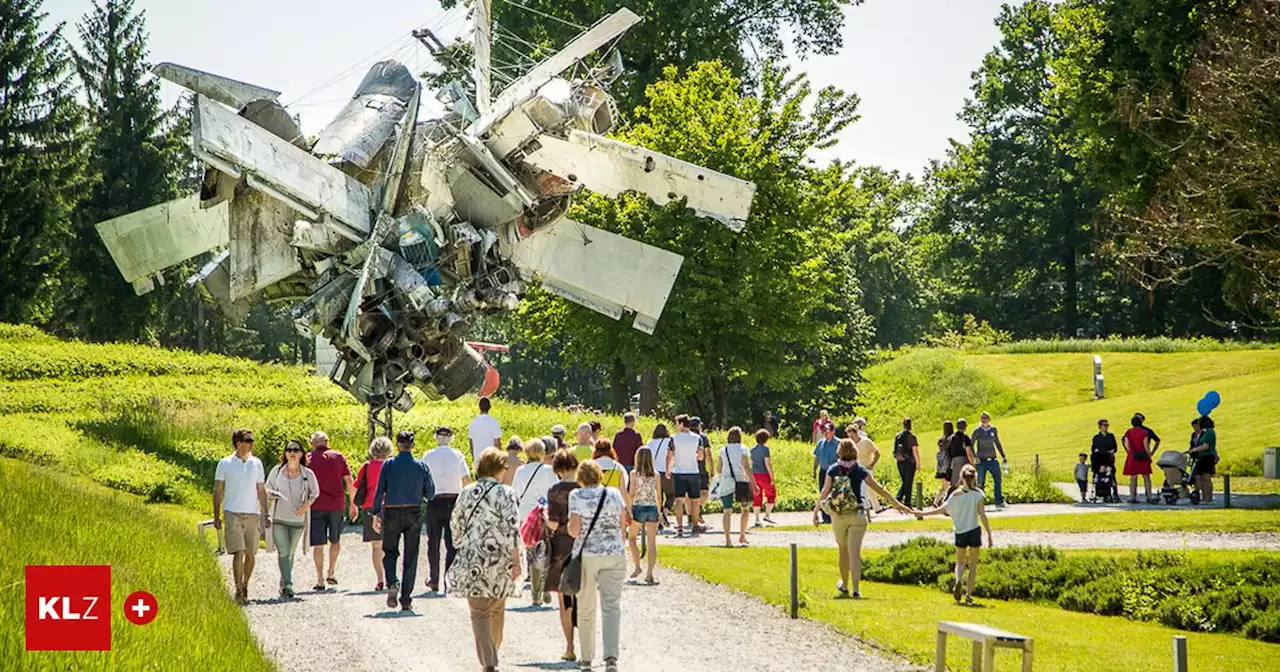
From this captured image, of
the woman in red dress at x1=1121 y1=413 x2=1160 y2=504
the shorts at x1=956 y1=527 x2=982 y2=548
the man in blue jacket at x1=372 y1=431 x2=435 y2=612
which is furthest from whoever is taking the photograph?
the woman in red dress at x1=1121 y1=413 x2=1160 y2=504

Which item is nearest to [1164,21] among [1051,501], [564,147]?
[1051,501]

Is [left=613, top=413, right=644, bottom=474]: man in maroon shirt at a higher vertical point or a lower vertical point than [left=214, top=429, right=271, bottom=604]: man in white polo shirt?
higher

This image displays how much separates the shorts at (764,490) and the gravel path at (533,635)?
7389 mm

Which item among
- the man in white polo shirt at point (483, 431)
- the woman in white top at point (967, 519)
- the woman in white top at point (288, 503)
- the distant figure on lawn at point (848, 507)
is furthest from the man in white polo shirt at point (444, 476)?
the woman in white top at point (967, 519)

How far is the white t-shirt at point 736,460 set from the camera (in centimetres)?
2247

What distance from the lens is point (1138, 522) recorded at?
84.4 ft

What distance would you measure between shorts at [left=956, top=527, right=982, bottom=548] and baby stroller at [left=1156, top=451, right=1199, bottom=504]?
13136 millimetres

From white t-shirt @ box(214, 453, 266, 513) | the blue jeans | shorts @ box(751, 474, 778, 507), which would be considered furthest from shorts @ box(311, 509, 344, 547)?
the blue jeans

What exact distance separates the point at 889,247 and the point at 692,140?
48890mm

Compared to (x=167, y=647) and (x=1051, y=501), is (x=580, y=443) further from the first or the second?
(x=1051, y=501)

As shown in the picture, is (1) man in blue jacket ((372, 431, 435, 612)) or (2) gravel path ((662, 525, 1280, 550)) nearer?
(1) man in blue jacket ((372, 431, 435, 612))

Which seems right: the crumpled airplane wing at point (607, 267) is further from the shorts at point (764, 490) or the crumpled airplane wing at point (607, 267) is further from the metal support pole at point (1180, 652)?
the metal support pole at point (1180, 652)

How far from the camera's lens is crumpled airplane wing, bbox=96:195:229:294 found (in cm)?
3027

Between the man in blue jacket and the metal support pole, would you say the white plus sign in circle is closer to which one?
the man in blue jacket
